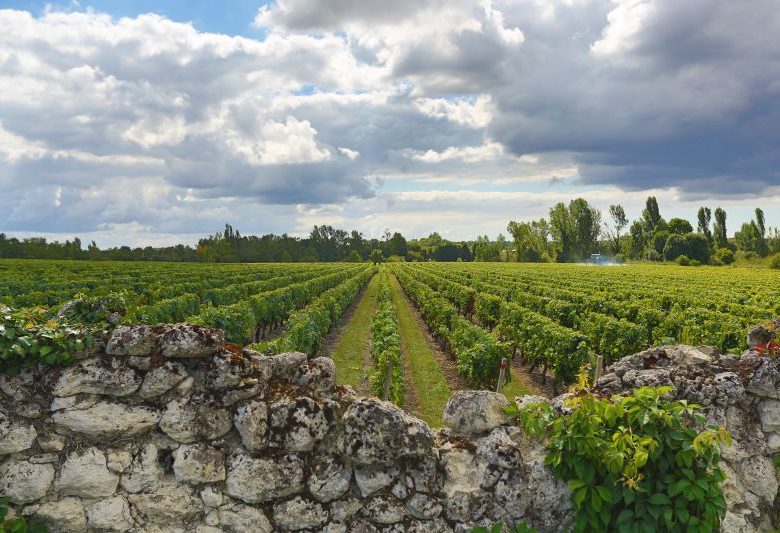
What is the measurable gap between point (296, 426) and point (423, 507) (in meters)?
Result: 1.22

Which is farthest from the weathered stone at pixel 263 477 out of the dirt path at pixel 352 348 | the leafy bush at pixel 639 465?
the dirt path at pixel 352 348

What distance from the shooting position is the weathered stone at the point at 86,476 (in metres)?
3.98

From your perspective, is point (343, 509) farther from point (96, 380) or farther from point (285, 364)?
point (96, 380)

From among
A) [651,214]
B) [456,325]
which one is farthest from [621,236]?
[456,325]

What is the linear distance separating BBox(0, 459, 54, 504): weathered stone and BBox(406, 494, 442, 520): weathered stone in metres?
2.89

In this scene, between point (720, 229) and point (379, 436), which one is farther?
point (720, 229)

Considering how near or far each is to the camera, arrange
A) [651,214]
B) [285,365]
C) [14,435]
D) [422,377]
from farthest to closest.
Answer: [651,214] → [422,377] → [285,365] → [14,435]

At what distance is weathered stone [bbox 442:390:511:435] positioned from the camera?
4453 millimetres

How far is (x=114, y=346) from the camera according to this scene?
4.06 metres

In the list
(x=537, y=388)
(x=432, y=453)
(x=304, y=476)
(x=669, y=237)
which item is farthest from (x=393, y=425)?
(x=669, y=237)

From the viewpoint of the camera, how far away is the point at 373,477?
4.07 meters

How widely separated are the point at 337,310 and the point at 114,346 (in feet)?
75.8

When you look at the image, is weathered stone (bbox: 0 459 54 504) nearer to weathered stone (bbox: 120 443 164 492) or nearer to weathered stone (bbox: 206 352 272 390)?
weathered stone (bbox: 120 443 164 492)

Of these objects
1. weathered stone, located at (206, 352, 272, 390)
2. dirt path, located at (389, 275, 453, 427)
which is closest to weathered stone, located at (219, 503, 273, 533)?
weathered stone, located at (206, 352, 272, 390)
